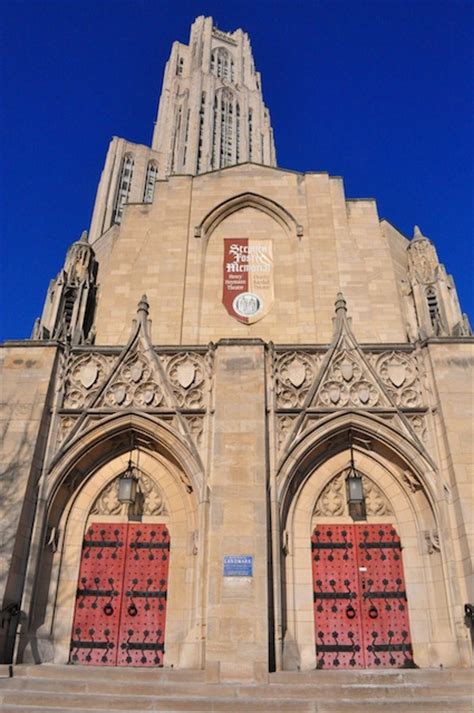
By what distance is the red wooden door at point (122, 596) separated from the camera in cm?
1032

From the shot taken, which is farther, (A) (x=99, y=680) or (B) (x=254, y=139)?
(B) (x=254, y=139)

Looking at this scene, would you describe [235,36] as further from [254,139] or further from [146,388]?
[146,388]

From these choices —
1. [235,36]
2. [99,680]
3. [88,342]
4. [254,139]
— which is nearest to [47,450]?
[88,342]

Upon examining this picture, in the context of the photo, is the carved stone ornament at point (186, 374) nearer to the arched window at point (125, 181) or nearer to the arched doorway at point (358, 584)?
the arched doorway at point (358, 584)

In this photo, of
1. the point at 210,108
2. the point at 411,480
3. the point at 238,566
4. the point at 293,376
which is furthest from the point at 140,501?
the point at 210,108

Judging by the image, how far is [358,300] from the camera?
47.4 feet

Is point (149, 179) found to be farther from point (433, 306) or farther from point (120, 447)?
point (120, 447)

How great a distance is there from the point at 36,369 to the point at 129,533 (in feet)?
13.7

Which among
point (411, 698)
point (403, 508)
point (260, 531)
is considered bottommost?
point (411, 698)

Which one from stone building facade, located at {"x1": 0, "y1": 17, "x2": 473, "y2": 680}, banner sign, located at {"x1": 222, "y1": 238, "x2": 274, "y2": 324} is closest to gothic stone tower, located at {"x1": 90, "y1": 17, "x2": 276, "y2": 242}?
banner sign, located at {"x1": 222, "y1": 238, "x2": 274, "y2": 324}

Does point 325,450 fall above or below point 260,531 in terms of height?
above

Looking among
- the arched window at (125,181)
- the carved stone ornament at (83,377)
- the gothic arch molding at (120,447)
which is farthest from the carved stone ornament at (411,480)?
the arched window at (125,181)

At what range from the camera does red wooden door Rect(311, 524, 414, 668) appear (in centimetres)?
1020

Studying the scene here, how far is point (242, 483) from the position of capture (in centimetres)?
1006
